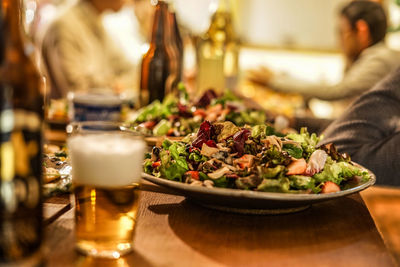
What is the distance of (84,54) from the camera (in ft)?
12.1

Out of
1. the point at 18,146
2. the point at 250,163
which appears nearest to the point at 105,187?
the point at 18,146

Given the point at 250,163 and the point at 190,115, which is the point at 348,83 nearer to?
the point at 190,115

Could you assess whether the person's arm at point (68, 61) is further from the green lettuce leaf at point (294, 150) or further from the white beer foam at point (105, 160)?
the white beer foam at point (105, 160)

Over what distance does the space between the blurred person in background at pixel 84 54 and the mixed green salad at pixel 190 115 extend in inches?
61.5

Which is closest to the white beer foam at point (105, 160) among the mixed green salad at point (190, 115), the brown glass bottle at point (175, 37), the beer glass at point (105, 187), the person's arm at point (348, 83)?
the beer glass at point (105, 187)

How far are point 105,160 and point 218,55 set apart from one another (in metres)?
1.87

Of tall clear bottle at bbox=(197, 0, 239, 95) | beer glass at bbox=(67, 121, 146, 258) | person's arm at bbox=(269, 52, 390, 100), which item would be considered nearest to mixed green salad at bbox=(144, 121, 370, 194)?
beer glass at bbox=(67, 121, 146, 258)

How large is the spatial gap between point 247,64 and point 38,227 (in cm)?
511

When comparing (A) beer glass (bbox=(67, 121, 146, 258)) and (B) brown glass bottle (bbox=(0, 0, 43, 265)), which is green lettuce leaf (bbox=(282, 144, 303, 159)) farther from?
(B) brown glass bottle (bbox=(0, 0, 43, 265))

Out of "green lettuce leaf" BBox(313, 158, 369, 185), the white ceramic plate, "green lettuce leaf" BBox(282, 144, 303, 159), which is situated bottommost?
the white ceramic plate

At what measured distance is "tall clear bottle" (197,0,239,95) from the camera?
7.83 ft

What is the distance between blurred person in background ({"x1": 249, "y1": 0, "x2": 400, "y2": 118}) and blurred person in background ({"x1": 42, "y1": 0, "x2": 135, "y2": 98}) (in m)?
1.20

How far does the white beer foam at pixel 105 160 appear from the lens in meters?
0.61

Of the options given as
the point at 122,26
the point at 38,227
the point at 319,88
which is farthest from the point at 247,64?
the point at 38,227
